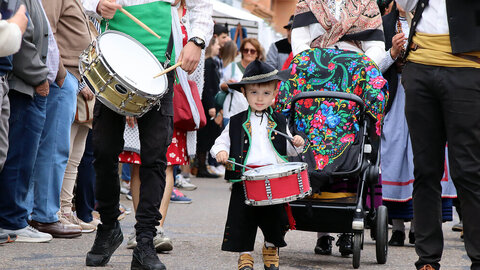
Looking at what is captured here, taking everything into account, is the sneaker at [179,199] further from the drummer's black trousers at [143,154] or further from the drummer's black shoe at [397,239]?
the drummer's black trousers at [143,154]

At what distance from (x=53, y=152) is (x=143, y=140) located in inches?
75.0

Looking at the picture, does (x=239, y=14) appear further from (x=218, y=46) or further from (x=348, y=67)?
(x=348, y=67)

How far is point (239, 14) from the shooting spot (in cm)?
1778

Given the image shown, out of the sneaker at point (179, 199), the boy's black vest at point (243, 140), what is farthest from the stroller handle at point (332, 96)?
the sneaker at point (179, 199)

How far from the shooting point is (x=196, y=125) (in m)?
6.50

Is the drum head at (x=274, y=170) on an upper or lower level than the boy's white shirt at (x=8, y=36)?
lower

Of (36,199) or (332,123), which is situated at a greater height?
(332,123)

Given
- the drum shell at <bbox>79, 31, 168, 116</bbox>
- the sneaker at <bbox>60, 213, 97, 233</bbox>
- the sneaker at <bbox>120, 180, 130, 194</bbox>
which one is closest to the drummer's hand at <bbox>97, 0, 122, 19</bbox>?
the drum shell at <bbox>79, 31, 168, 116</bbox>

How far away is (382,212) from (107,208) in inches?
79.7

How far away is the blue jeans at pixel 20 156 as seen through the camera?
19.9ft

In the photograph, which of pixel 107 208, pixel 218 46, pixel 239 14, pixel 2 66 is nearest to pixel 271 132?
pixel 107 208

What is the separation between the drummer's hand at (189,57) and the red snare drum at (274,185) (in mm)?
700

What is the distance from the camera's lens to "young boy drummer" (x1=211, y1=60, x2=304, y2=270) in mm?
5309

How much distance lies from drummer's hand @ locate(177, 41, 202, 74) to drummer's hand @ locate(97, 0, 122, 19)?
44 centimetres
